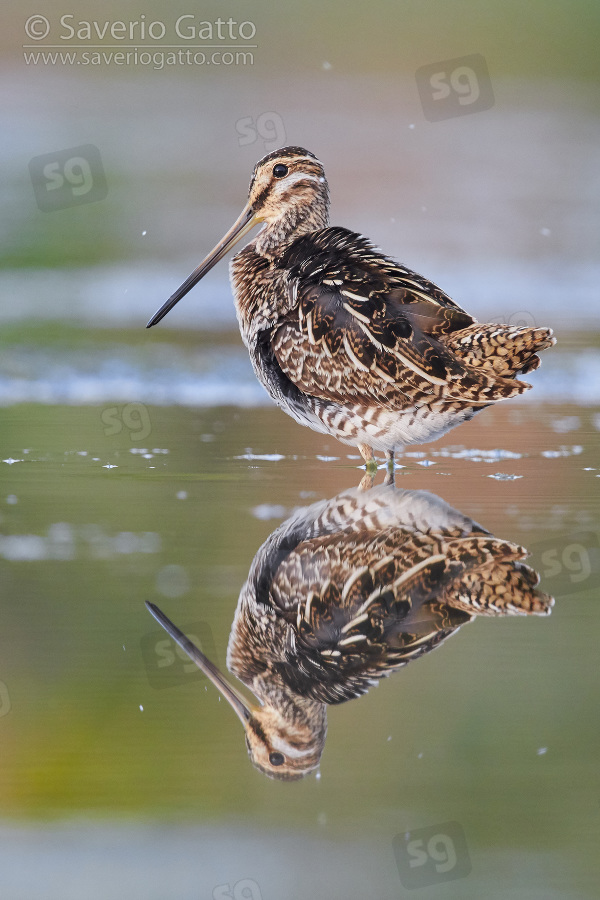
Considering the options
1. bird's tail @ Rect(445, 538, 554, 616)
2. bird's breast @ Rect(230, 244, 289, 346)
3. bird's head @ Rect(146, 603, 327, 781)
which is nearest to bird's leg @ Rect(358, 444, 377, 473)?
bird's breast @ Rect(230, 244, 289, 346)

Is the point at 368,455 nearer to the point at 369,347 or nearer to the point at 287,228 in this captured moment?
the point at 369,347

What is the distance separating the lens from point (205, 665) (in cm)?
361

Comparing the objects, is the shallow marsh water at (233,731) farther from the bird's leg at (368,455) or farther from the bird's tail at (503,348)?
the bird's leg at (368,455)

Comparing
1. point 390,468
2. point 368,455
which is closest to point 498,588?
point 390,468

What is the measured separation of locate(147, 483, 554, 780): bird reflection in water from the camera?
11.0ft

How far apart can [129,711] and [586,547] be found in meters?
1.94

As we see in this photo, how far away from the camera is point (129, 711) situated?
10.9ft

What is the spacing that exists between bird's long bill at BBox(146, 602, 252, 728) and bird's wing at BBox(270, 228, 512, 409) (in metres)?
1.94

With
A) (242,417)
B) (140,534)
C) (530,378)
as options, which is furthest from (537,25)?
(140,534)

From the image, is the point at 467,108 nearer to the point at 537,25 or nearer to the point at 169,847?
the point at 537,25

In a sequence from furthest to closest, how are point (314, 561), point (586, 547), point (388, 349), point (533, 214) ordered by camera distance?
point (533, 214)
point (388, 349)
point (586, 547)
point (314, 561)

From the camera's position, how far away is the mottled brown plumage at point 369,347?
5438 mm

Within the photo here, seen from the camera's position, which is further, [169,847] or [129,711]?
[129,711]

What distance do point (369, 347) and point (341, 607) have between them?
197 cm
